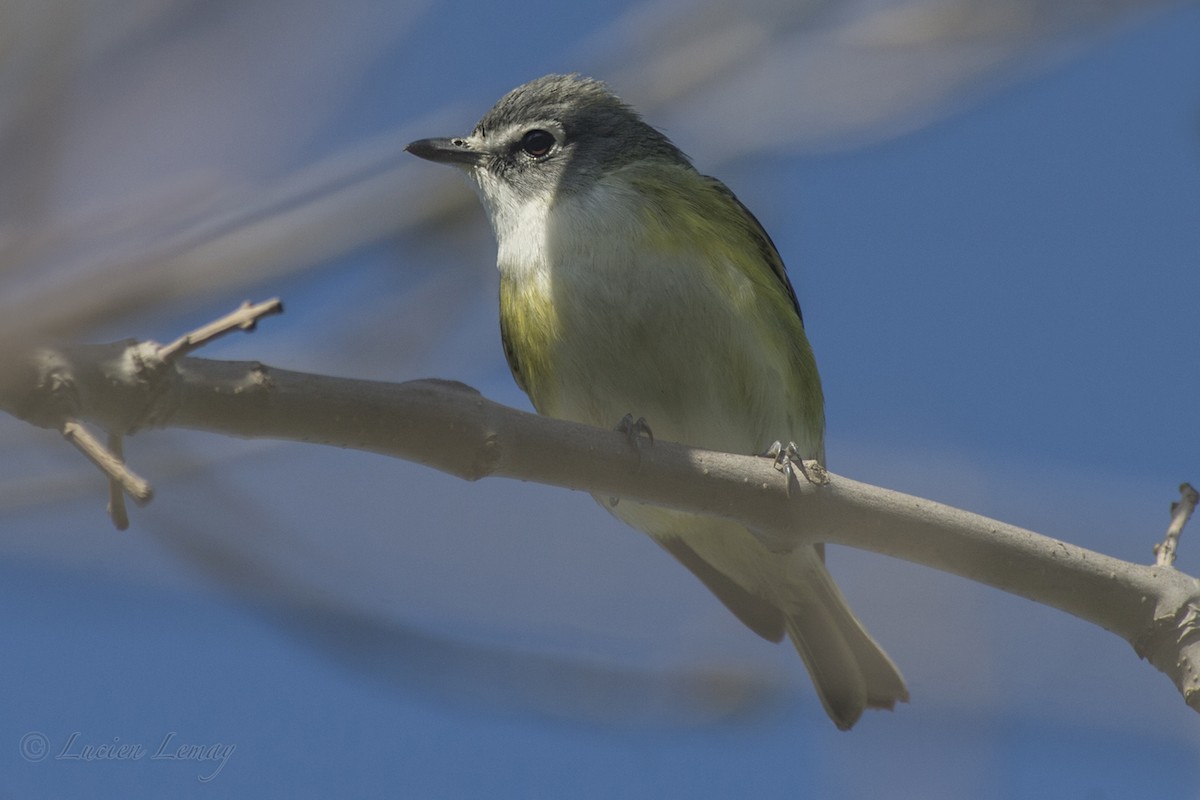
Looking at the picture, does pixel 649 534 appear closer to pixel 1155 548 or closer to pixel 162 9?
pixel 1155 548

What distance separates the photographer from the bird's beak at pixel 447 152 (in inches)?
214

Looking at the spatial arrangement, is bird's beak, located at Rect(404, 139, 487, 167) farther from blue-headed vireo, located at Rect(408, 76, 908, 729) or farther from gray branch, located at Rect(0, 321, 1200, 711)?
gray branch, located at Rect(0, 321, 1200, 711)

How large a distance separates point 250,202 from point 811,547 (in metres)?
3.29

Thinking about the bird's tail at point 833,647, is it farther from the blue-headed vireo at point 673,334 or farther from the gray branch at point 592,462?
the gray branch at point 592,462

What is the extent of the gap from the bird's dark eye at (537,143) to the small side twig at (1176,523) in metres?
2.93

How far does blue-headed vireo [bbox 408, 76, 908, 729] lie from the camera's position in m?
4.83

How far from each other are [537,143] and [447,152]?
1.38ft

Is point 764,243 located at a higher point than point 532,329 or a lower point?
higher

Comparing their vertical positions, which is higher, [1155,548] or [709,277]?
[709,277]

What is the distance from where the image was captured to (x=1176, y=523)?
3.83m

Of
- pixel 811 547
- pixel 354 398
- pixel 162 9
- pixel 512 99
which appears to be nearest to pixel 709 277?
Answer: pixel 811 547

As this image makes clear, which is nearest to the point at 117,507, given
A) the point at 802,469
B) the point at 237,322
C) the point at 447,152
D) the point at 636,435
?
the point at 237,322

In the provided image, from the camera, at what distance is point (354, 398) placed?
9.91ft

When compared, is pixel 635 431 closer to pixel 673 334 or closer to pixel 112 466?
pixel 673 334
